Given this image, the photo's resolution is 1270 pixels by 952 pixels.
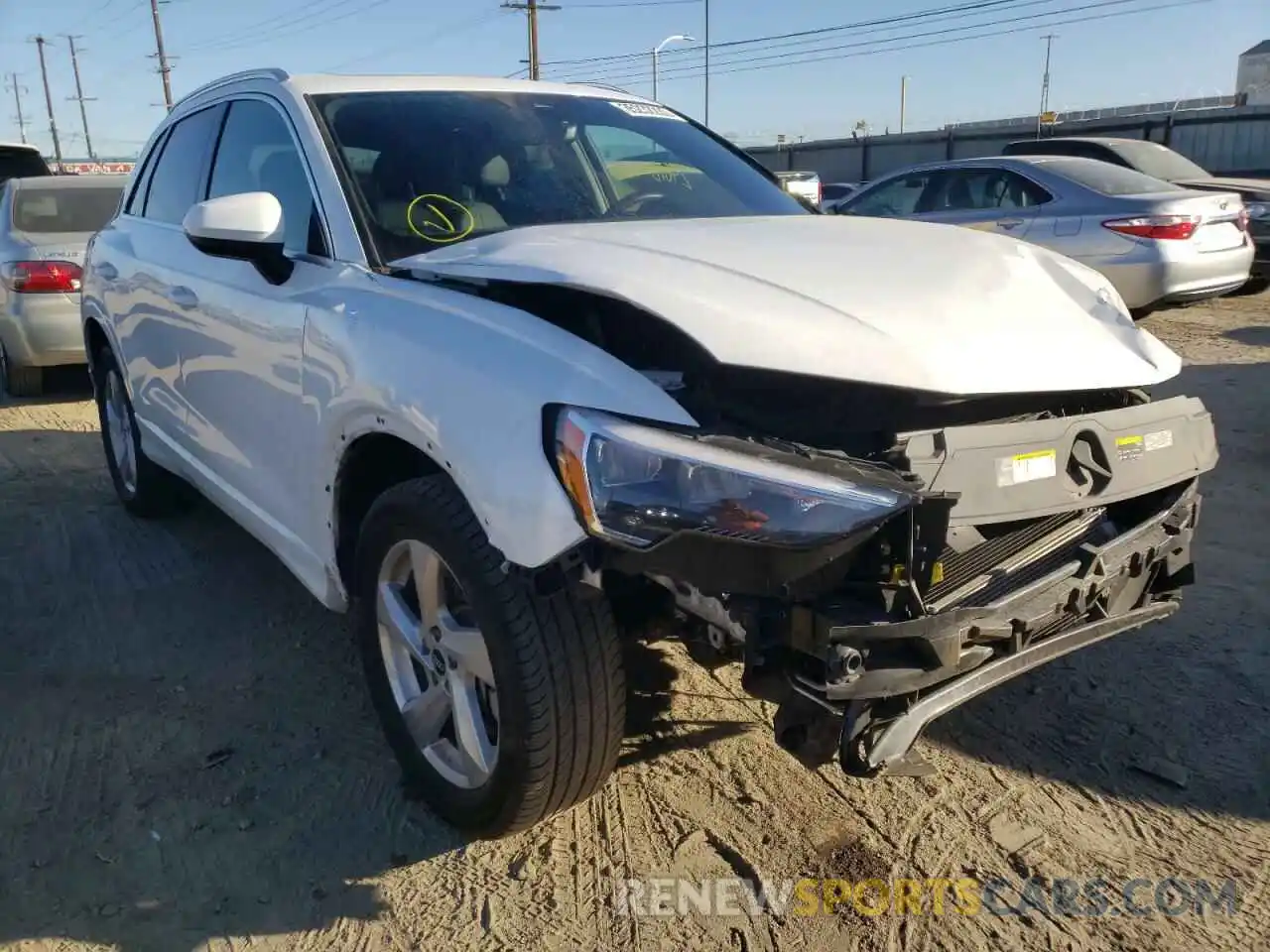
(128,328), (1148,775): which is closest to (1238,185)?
(1148,775)

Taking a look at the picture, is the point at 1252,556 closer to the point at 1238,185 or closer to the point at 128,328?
the point at 128,328

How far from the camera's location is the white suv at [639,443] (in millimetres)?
1936

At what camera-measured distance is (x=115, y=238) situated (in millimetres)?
4664

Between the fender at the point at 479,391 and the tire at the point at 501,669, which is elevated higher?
the fender at the point at 479,391

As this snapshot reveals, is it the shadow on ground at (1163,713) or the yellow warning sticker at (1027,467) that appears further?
the shadow on ground at (1163,713)

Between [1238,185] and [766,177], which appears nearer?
[766,177]

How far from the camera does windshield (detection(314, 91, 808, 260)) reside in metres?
2.93

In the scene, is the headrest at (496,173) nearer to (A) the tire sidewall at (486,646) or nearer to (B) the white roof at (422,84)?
(B) the white roof at (422,84)

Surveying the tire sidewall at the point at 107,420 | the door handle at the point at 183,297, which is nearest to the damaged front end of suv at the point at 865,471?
the door handle at the point at 183,297

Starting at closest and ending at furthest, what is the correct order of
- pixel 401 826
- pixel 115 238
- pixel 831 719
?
1. pixel 831 719
2. pixel 401 826
3. pixel 115 238

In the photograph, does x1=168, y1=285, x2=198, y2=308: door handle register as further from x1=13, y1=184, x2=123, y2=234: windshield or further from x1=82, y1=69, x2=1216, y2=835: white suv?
x1=13, y1=184, x2=123, y2=234: windshield

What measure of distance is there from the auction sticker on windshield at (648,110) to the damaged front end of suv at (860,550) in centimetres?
203

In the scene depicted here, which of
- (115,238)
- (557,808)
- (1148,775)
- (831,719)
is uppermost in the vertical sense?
(115,238)

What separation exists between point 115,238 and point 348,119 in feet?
7.07
